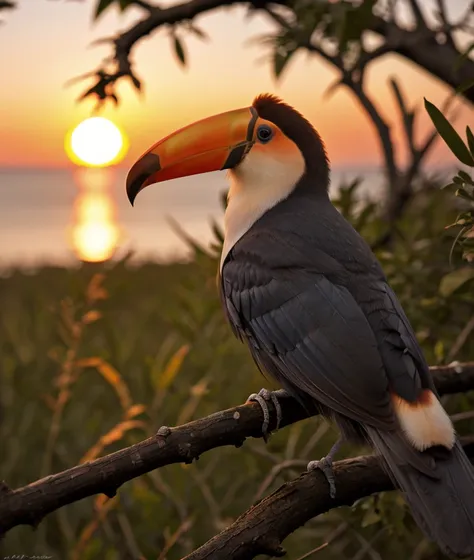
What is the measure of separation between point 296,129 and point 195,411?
1412 millimetres

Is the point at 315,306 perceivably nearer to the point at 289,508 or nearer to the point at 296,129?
the point at 289,508

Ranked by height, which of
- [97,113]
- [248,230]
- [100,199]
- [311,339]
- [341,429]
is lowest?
[100,199]

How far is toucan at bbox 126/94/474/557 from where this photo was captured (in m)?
2.15

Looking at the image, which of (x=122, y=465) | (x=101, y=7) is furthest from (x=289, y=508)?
(x=101, y=7)

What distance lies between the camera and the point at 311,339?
8.18 ft

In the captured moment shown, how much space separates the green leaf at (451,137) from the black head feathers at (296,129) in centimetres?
101

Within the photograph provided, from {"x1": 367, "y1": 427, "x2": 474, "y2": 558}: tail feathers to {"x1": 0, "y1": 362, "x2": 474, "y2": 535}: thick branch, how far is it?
332 mm

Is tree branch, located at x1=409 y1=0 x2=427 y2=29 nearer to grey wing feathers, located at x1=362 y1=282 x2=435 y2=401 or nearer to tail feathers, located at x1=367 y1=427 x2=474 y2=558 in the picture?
grey wing feathers, located at x1=362 y1=282 x2=435 y2=401

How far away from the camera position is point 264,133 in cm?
311

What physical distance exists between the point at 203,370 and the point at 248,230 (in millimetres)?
1083

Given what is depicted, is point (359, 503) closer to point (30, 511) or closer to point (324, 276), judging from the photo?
point (324, 276)

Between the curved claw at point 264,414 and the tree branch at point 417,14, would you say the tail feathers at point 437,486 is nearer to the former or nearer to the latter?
the curved claw at point 264,414

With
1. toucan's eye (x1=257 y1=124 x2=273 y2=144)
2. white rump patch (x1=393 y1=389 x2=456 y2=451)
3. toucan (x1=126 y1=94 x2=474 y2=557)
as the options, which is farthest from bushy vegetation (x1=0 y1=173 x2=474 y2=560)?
toucan's eye (x1=257 y1=124 x2=273 y2=144)

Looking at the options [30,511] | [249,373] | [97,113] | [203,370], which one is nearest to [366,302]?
[97,113]
